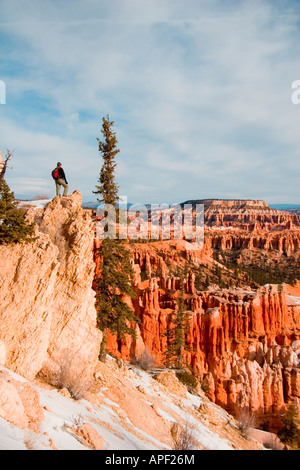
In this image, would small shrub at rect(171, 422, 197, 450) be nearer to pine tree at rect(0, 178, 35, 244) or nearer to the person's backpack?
pine tree at rect(0, 178, 35, 244)

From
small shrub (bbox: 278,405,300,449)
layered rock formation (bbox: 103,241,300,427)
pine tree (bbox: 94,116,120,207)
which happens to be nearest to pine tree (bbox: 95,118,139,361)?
pine tree (bbox: 94,116,120,207)

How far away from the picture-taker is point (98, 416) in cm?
766

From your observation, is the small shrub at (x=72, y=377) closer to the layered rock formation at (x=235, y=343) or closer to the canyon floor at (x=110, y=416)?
the canyon floor at (x=110, y=416)

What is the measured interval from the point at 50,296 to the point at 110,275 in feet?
20.0

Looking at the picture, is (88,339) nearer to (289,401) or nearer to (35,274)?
(35,274)

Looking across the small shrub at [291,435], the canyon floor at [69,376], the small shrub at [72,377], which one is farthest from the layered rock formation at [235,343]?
the small shrub at [72,377]

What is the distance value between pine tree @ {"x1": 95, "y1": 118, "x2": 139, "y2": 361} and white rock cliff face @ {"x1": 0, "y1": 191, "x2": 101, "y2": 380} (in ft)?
14.6

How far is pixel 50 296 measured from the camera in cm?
820

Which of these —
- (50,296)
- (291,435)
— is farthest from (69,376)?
(291,435)

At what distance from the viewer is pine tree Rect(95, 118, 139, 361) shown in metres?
14.0

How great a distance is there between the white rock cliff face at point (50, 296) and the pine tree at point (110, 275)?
444 cm

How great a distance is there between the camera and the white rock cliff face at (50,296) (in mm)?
7414

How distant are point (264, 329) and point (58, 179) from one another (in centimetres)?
3248

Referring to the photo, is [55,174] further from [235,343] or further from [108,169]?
[235,343]
